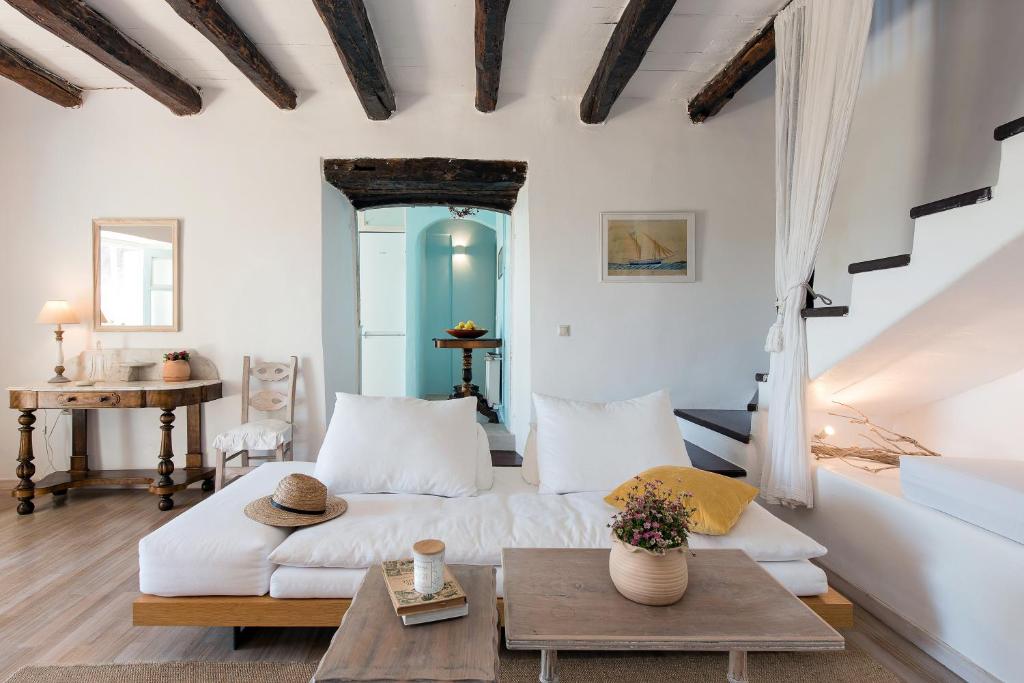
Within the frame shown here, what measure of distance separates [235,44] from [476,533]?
113 inches

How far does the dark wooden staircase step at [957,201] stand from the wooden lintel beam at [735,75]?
1460mm

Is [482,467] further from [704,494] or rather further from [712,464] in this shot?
[712,464]

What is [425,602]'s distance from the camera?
131 cm

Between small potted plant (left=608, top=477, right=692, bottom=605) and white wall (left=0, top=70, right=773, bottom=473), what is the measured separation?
2441mm

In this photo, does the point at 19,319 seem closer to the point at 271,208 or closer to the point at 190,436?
the point at 190,436

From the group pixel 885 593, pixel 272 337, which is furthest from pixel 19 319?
pixel 885 593

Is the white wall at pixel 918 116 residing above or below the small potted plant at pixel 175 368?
above

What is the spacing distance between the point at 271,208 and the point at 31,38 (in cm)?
150

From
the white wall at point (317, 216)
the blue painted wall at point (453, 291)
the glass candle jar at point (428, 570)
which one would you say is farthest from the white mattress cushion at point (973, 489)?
the blue painted wall at point (453, 291)

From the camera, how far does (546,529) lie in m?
1.93

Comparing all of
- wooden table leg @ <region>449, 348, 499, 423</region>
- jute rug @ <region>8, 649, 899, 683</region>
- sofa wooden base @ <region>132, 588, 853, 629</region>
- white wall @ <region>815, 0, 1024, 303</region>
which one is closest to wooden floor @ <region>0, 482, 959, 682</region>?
jute rug @ <region>8, 649, 899, 683</region>

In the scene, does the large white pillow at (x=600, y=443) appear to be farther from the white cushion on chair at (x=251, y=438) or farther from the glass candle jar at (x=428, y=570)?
the white cushion on chair at (x=251, y=438)

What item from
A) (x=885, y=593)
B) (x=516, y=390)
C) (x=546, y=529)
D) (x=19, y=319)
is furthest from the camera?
(x=516, y=390)

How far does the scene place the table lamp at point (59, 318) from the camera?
139 inches
